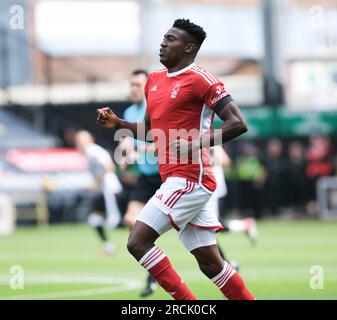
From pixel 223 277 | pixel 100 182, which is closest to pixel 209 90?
pixel 223 277

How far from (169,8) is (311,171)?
712cm

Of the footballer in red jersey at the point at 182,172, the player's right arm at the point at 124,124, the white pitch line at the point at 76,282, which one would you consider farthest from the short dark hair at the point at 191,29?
the white pitch line at the point at 76,282

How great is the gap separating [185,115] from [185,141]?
40cm

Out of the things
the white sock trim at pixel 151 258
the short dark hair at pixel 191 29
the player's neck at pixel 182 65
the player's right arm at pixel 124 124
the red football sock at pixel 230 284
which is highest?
the short dark hair at pixel 191 29

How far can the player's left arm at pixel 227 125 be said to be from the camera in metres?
8.92

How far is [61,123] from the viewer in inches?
1251

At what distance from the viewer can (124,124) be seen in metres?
9.80

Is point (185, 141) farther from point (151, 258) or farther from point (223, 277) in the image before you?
point (223, 277)

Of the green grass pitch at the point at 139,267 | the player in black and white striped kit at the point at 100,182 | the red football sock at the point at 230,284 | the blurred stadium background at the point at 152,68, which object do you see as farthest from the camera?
the blurred stadium background at the point at 152,68

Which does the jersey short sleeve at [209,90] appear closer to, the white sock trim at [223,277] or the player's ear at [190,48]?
the player's ear at [190,48]

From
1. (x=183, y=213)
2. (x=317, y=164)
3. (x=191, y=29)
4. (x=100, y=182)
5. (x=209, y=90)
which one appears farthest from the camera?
(x=317, y=164)

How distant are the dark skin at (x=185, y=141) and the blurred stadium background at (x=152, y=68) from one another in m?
13.7
